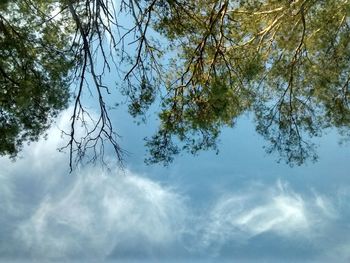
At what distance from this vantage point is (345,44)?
8.55m

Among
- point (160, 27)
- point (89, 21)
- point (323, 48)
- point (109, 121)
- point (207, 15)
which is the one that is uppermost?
point (323, 48)

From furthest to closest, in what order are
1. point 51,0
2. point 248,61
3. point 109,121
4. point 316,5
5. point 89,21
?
point 316,5 < point 248,61 < point 51,0 < point 89,21 < point 109,121

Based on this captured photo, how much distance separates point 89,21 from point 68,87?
98cm

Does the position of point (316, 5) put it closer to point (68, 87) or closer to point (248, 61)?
point (248, 61)

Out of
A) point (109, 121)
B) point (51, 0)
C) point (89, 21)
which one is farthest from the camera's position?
point (51, 0)

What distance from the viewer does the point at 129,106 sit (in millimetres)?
6566

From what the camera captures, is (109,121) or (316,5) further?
(316,5)

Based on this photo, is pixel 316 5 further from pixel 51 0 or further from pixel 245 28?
pixel 51 0

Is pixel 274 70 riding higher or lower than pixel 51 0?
higher

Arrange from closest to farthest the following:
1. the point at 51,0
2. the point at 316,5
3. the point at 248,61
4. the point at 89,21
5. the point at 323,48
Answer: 1. the point at 89,21
2. the point at 51,0
3. the point at 248,61
4. the point at 316,5
5. the point at 323,48

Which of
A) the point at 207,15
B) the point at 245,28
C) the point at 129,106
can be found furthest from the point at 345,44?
the point at 129,106

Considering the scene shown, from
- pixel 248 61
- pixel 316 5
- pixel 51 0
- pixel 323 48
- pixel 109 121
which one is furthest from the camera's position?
pixel 323 48

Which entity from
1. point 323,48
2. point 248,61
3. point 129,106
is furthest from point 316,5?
point 129,106

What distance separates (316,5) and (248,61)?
→ 1.82 m
